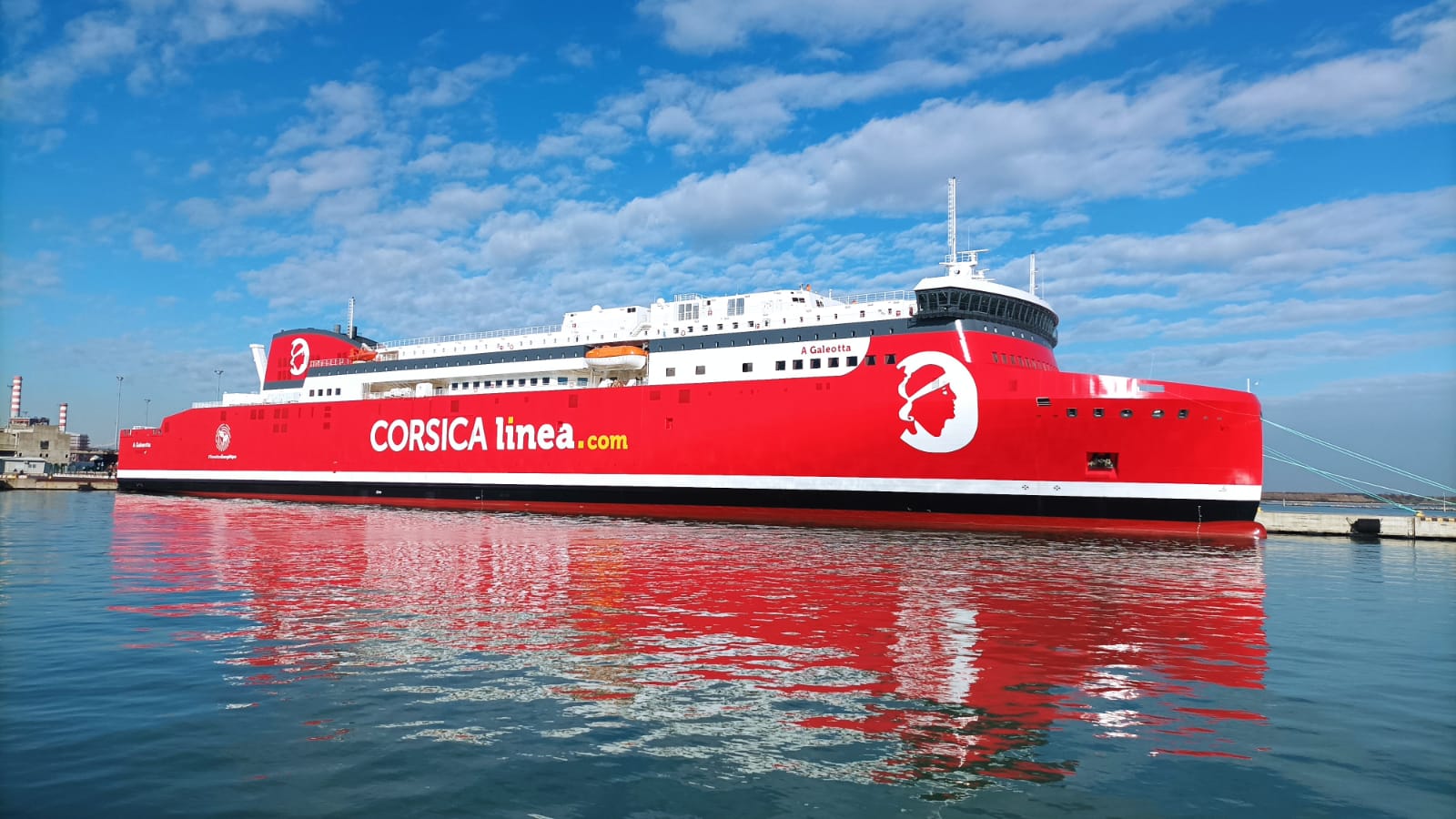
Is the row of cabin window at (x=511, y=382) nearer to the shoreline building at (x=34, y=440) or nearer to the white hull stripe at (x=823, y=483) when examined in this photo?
the white hull stripe at (x=823, y=483)

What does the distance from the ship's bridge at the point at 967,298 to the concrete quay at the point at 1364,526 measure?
445 inches

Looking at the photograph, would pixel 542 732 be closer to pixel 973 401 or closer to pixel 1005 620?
pixel 1005 620

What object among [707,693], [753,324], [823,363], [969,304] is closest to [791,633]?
[707,693]

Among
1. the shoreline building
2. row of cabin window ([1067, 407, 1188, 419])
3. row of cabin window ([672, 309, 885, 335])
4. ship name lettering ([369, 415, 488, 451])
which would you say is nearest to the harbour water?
row of cabin window ([1067, 407, 1188, 419])

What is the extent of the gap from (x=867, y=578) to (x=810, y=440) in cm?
1389

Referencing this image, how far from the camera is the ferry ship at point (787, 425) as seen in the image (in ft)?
79.4

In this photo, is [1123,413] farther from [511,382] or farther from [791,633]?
[511,382]

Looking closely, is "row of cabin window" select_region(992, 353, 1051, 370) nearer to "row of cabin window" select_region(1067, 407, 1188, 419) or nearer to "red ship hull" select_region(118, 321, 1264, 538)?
"red ship hull" select_region(118, 321, 1264, 538)

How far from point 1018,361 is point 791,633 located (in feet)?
69.7

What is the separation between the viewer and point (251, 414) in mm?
43781

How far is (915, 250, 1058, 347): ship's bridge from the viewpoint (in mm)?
27250

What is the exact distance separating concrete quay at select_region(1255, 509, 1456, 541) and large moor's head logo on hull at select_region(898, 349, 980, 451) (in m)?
12.1

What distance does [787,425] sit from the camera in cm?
2838

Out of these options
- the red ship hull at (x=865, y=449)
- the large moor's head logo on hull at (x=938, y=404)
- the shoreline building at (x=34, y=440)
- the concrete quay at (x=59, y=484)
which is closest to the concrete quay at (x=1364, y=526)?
the red ship hull at (x=865, y=449)
